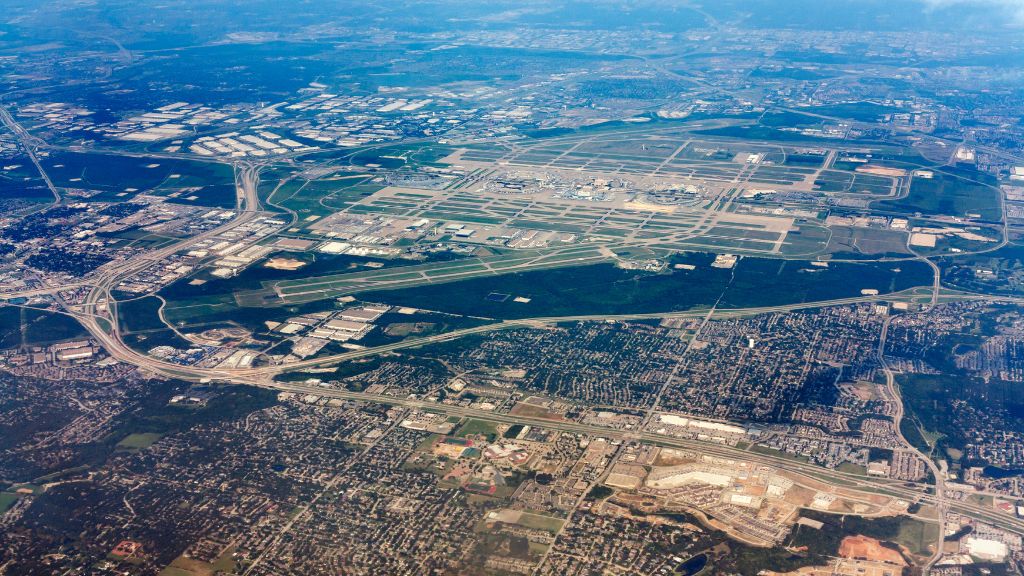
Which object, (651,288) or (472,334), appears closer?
(472,334)

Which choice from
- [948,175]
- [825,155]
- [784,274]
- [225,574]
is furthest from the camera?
[825,155]

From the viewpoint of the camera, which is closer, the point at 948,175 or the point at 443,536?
the point at 443,536

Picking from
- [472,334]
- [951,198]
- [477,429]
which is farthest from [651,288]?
[951,198]

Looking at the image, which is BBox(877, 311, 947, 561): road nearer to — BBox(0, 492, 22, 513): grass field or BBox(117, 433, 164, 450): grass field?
BBox(117, 433, 164, 450): grass field

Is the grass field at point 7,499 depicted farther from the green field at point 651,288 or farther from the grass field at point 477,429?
the green field at point 651,288

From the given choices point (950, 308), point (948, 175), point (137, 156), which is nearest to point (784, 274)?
point (950, 308)

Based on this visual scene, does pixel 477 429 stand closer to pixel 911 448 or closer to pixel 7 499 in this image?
pixel 911 448

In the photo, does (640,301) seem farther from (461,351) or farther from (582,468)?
(582,468)

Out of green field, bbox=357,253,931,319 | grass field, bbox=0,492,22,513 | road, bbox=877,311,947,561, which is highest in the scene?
road, bbox=877,311,947,561

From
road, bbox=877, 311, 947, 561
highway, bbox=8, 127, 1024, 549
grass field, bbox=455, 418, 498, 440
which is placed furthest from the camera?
grass field, bbox=455, 418, 498, 440

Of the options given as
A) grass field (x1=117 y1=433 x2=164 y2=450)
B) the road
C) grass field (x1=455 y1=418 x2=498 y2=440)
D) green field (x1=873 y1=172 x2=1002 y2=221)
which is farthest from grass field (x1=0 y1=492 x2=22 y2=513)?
green field (x1=873 y1=172 x2=1002 y2=221)

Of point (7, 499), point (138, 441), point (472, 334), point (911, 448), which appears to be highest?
point (911, 448)
